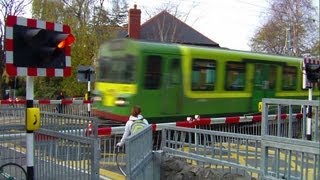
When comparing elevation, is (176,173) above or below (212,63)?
below

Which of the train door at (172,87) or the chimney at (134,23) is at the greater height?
the chimney at (134,23)

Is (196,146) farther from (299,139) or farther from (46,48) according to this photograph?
(299,139)

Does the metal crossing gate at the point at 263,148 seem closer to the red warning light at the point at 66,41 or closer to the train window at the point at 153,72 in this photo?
the red warning light at the point at 66,41

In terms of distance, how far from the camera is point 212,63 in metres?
17.7

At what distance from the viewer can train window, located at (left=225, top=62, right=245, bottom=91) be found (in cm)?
1828

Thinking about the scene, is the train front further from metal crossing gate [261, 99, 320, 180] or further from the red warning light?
metal crossing gate [261, 99, 320, 180]

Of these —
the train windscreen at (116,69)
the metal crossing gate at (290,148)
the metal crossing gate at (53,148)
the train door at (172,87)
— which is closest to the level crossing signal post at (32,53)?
the metal crossing gate at (53,148)

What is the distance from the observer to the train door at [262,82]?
1949 cm

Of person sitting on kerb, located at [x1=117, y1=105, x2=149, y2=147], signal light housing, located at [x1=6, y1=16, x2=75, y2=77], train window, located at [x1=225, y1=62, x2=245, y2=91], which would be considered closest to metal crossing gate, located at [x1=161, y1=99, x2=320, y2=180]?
person sitting on kerb, located at [x1=117, y1=105, x2=149, y2=147]

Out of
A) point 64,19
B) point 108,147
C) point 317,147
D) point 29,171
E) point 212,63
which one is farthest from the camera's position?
point 64,19

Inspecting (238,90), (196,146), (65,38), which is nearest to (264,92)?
(238,90)

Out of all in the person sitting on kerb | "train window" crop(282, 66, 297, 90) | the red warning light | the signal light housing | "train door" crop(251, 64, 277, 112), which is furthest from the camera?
"train window" crop(282, 66, 297, 90)

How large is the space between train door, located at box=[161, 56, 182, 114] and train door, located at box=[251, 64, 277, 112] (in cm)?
407

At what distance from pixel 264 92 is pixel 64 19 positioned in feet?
91.3
